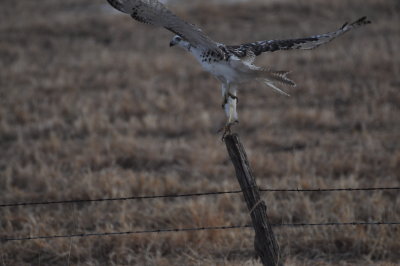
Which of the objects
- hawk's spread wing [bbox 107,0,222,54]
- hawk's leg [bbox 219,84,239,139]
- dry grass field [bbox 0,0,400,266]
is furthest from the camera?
dry grass field [bbox 0,0,400,266]

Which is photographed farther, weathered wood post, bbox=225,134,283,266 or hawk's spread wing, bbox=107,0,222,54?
weathered wood post, bbox=225,134,283,266

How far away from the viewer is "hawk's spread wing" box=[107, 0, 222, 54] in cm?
315

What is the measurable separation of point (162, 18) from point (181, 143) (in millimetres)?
4784

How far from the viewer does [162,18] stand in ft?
10.5

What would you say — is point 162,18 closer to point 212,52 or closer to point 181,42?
point 212,52

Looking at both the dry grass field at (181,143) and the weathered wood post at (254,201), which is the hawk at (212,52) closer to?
the weathered wood post at (254,201)

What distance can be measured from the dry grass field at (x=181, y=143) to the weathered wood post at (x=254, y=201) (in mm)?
813

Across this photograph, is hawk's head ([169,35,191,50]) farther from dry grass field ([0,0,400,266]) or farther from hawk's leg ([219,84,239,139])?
dry grass field ([0,0,400,266])

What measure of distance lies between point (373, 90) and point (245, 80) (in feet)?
24.0

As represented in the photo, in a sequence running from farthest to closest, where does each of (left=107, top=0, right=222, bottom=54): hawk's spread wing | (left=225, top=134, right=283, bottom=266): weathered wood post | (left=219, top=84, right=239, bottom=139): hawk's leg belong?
1. (left=219, top=84, right=239, bottom=139): hawk's leg
2. (left=225, top=134, right=283, bottom=266): weathered wood post
3. (left=107, top=0, right=222, bottom=54): hawk's spread wing

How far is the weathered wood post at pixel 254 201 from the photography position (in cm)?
327

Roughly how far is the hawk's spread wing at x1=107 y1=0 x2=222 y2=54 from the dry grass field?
1608 millimetres

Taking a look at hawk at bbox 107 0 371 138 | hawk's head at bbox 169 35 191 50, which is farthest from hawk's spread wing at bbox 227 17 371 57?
hawk's head at bbox 169 35 191 50

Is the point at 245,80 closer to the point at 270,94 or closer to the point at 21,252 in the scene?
the point at 21,252
